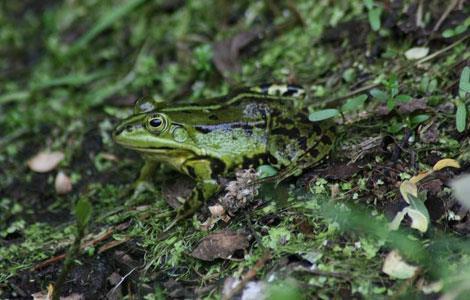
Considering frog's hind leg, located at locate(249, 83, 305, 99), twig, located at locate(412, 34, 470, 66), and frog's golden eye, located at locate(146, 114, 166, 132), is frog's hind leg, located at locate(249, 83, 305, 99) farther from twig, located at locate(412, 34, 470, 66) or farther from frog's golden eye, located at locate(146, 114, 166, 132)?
twig, located at locate(412, 34, 470, 66)

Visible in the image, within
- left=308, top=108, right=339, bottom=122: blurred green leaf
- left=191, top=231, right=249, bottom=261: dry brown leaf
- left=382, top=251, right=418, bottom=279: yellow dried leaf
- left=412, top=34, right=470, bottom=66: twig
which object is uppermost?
left=308, top=108, right=339, bottom=122: blurred green leaf

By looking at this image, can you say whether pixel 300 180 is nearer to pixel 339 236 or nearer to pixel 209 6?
pixel 339 236

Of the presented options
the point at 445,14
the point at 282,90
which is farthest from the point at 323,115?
the point at 445,14

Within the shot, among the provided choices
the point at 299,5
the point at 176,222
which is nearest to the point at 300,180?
the point at 176,222

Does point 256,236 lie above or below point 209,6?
below

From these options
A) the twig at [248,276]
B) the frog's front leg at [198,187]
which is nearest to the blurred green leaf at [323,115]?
the frog's front leg at [198,187]

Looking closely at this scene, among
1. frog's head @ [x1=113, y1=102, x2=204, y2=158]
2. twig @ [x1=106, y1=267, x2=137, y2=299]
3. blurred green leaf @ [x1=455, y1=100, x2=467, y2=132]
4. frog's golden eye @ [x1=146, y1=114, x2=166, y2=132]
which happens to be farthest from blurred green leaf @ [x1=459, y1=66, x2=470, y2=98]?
twig @ [x1=106, y1=267, x2=137, y2=299]
